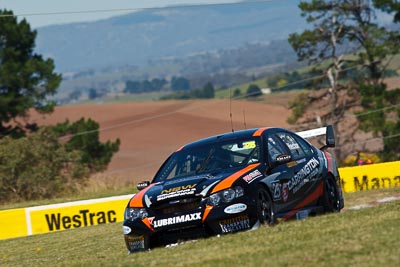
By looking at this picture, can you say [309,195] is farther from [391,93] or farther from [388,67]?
[388,67]

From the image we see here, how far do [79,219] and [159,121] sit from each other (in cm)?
7487

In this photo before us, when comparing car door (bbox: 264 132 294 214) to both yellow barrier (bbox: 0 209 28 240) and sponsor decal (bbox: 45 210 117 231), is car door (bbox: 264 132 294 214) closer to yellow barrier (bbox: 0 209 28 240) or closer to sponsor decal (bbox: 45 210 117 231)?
yellow barrier (bbox: 0 209 28 240)

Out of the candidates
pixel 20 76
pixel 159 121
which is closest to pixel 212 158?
pixel 20 76

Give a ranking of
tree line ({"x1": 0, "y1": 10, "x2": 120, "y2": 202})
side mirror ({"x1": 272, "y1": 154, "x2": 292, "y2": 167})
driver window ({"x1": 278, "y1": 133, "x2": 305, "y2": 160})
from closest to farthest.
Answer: side mirror ({"x1": 272, "y1": 154, "x2": 292, "y2": 167}) < driver window ({"x1": 278, "y1": 133, "x2": 305, "y2": 160}) < tree line ({"x1": 0, "y1": 10, "x2": 120, "y2": 202})

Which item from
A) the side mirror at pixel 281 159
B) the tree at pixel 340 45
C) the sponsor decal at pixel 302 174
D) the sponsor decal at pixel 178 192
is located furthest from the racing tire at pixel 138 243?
the tree at pixel 340 45

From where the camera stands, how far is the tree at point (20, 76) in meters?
63.6

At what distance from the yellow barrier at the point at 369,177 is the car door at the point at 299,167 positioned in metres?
11.2

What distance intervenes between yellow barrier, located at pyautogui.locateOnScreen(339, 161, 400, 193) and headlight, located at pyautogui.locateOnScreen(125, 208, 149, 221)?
13.7 m

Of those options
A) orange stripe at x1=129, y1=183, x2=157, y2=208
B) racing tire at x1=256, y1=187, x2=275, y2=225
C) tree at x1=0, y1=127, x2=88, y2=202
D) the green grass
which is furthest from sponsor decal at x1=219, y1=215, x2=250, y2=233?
tree at x1=0, y1=127, x2=88, y2=202

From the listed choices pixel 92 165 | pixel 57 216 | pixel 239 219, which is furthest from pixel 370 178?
pixel 92 165

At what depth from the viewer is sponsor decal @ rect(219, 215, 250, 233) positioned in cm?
1188

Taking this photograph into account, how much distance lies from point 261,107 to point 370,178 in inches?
2880

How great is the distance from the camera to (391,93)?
2530 inches

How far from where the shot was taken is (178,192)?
39.2 feet
